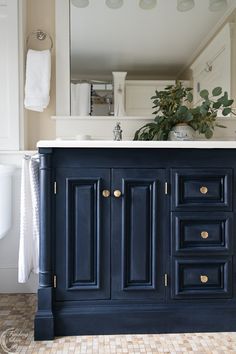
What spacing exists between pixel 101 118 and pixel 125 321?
3.69 ft

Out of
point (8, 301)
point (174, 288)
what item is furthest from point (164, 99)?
point (8, 301)

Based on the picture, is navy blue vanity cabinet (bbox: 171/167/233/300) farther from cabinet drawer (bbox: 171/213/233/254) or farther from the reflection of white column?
the reflection of white column

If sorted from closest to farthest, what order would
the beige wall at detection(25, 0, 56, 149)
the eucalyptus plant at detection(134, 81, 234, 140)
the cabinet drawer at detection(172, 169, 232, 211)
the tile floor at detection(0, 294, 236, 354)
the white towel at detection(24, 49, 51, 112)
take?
1. the tile floor at detection(0, 294, 236, 354)
2. the cabinet drawer at detection(172, 169, 232, 211)
3. the eucalyptus plant at detection(134, 81, 234, 140)
4. the white towel at detection(24, 49, 51, 112)
5. the beige wall at detection(25, 0, 56, 149)

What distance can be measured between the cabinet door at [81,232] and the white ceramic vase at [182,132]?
0.53 m

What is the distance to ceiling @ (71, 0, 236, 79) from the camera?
2.03 m

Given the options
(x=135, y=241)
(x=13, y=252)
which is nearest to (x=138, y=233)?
(x=135, y=241)

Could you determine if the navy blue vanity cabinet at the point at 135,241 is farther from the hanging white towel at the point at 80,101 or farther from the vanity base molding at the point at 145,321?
the hanging white towel at the point at 80,101

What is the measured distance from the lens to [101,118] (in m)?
2.04

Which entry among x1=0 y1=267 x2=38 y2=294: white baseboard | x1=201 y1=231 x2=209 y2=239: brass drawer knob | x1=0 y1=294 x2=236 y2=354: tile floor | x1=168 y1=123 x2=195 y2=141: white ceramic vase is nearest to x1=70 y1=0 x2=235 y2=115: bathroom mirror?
x1=168 y1=123 x2=195 y2=141: white ceramic vase

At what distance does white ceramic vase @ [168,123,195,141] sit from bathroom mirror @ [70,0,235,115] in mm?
349

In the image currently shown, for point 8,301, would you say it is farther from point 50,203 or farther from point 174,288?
point 174,288

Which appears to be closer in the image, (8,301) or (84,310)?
(84,310)

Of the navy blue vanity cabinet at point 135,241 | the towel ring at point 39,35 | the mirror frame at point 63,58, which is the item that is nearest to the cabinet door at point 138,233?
the navy blue vanity cabinet at point 135,241

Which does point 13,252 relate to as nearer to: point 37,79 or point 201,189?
point 37,79
